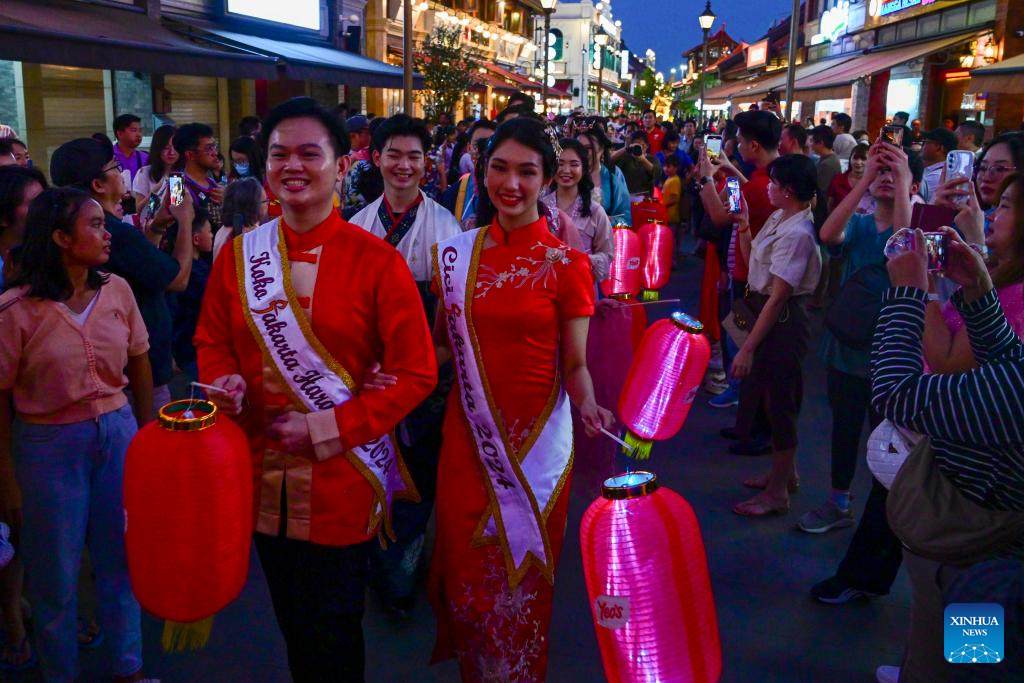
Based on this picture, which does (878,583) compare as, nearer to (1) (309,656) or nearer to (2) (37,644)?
(1) (309,656)

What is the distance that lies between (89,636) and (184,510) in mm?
2061

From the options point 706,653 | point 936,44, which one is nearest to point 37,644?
A: point 706,653

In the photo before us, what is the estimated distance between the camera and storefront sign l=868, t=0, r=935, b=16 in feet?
66.2

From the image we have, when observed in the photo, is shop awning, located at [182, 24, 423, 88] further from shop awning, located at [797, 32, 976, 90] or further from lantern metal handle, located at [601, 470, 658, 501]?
lantern metal handle, located at [601, 470, 658, 501]

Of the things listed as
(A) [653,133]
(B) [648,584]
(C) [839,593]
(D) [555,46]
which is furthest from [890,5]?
(B) [648,584]

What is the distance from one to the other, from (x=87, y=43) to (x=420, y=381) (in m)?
8.67

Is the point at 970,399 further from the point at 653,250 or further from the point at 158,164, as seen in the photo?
the point at 158,164

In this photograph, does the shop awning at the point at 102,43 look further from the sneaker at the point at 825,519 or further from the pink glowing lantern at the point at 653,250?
the sneaker at the point at 825,519

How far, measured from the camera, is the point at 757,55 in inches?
1896

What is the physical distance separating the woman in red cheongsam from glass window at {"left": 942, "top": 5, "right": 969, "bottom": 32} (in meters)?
18.8

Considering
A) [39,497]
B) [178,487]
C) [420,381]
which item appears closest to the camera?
[178,487]

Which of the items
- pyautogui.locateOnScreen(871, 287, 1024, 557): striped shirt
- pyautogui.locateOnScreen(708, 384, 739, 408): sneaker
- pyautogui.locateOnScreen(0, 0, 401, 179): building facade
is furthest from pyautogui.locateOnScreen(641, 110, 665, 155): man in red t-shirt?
pyautogui.locateOnScreen(871, 287, 1024, 557): striped shirt

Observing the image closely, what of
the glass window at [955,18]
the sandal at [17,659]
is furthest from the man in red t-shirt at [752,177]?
the glass window at [955,18]

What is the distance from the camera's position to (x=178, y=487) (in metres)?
1.95
